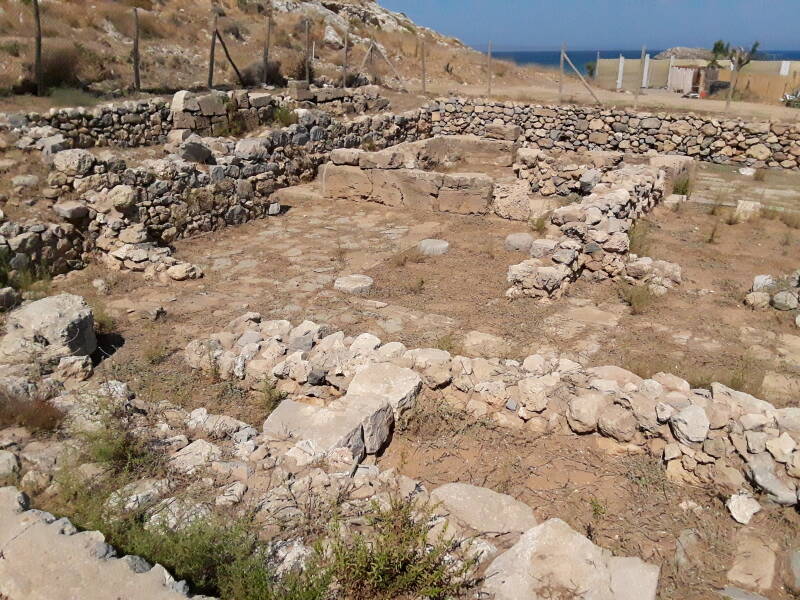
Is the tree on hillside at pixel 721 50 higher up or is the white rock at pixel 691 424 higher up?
the tree on hillside at pixel 721 50

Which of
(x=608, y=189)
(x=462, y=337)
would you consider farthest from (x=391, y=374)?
(x=608, y=189)

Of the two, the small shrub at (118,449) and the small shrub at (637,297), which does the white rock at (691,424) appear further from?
the small shrub at (118,449)

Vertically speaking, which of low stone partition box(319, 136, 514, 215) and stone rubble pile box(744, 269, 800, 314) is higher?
low stone partition box(319, 136, 514, 215)

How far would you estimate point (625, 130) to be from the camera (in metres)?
16.4

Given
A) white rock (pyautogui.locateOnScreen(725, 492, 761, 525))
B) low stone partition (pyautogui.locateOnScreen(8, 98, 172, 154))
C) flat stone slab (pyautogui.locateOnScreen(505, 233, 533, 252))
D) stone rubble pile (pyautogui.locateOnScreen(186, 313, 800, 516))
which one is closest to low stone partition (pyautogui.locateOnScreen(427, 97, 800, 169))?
flat stone slab (pyautogui.locateOnScreen(505, 233, 533, 252))

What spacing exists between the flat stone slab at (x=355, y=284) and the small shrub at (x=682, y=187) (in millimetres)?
7109

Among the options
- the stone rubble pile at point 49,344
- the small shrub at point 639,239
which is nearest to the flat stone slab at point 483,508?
the stone rubble pile at point 49,344

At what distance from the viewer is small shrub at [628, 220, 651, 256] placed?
27.8 feet

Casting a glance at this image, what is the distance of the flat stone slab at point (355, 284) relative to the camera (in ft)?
24.5

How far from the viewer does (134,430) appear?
13.9 ft

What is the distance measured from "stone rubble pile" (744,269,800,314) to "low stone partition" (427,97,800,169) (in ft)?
30.7

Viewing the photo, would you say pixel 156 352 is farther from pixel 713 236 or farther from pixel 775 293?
pixel 713 236

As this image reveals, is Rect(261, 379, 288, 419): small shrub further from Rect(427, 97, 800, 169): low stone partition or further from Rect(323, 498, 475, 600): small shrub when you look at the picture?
Rect(427, 97, 800, 169): low stone partition

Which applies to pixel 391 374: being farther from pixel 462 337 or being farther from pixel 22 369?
pixel 22 369
